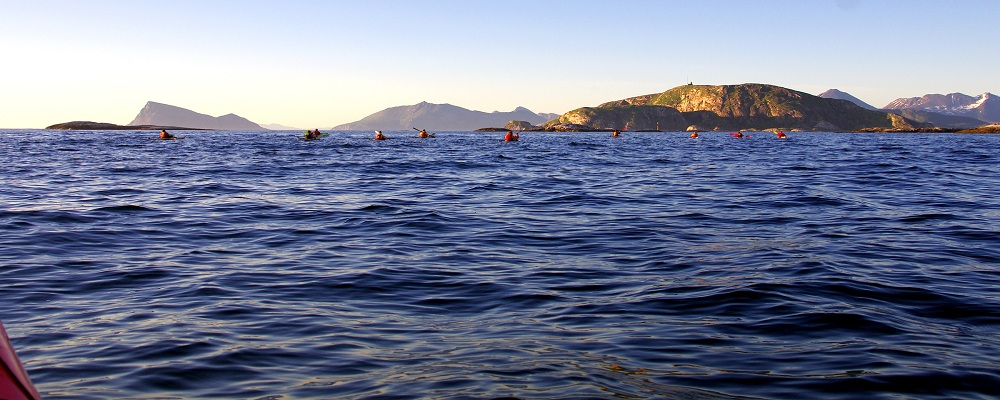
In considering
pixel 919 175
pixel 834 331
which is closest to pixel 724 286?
pixel 834 331

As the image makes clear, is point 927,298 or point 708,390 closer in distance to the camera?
point 708,390

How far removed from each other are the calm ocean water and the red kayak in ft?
10.0

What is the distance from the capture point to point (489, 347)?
7.33m

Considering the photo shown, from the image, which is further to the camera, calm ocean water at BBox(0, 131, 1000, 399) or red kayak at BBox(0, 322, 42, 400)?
calm ocean water at BBox(0, 131, 1000, 399)

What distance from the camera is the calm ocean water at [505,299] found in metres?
6.44

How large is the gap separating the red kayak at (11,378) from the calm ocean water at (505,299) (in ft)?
10.0

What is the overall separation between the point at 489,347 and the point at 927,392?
3.60 meters

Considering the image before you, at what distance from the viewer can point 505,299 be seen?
9.37 metres

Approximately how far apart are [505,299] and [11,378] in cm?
673

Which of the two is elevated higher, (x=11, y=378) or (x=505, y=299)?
(x=11, y=378)

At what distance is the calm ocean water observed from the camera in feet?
21.1

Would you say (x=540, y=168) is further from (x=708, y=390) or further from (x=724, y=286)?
(x=708, y=390)

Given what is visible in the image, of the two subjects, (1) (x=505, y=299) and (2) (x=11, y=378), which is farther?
(1) (x=505, y=299)

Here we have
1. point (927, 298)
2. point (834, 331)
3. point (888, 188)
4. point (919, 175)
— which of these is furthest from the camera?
point (919, 175)
